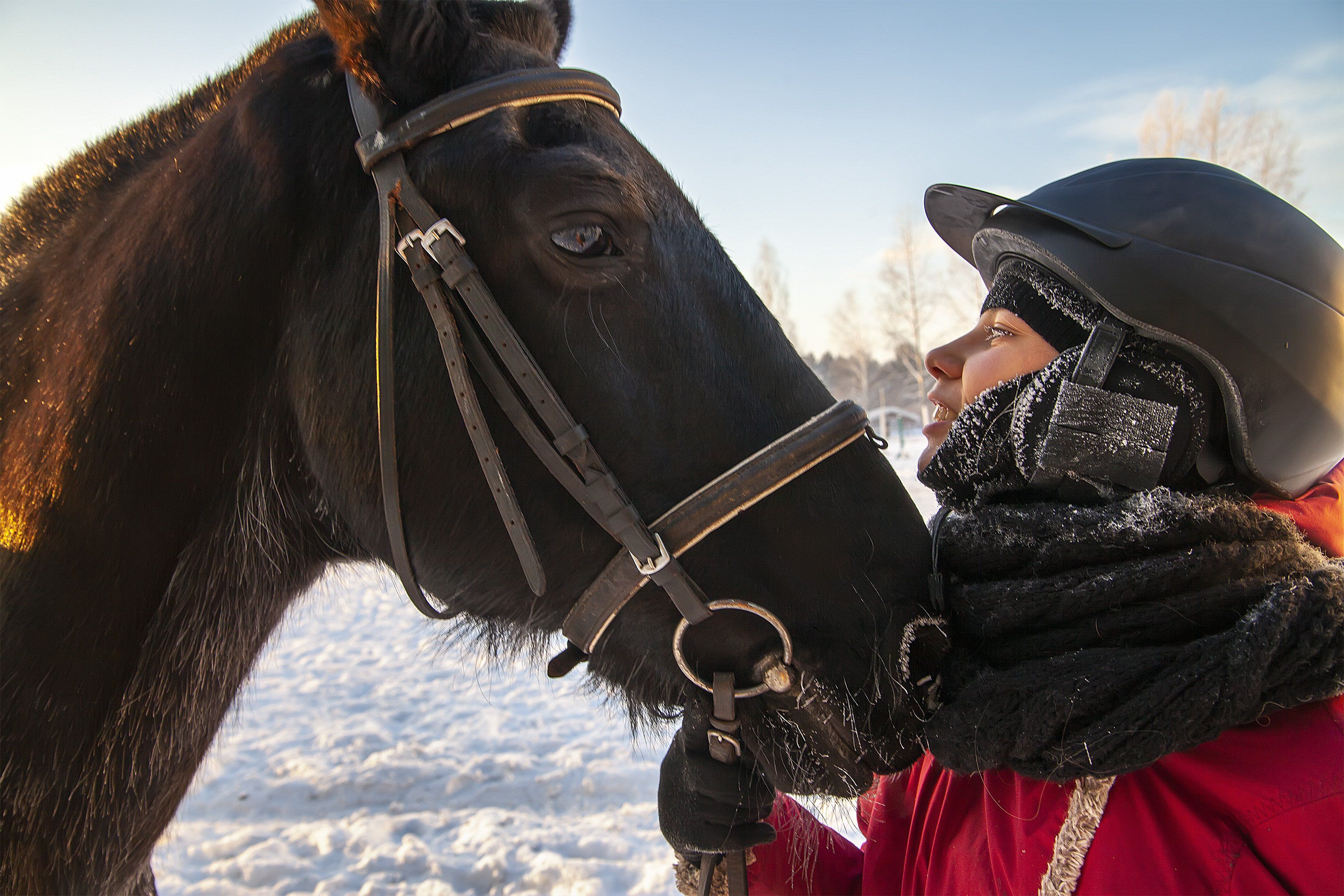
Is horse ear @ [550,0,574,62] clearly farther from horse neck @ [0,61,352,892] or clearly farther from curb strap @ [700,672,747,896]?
curb strap @ [700,672,747,896]

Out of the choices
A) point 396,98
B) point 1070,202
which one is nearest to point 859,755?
point 1070,202

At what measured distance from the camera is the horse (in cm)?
146

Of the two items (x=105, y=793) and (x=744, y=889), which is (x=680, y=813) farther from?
(x=105, y=793)

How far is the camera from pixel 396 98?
1561 mm

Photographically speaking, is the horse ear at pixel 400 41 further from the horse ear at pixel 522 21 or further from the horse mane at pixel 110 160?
the horse mane at pixel 110 160

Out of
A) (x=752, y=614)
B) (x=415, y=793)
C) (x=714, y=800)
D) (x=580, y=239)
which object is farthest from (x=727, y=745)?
(x=415, y=793)

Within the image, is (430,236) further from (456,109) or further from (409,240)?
(456,109)

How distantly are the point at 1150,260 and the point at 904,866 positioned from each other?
1.48 meters

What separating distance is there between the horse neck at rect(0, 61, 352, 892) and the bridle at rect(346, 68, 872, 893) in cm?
30

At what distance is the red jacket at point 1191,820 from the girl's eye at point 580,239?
4.41 ft

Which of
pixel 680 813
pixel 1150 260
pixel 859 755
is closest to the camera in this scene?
pixel 859 755

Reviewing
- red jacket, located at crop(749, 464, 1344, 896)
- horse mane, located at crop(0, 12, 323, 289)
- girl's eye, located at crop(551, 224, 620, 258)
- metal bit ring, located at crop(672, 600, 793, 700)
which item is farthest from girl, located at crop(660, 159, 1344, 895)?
horse mane, located at crop(0, 12, 323, 289)

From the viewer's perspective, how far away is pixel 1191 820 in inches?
46.3

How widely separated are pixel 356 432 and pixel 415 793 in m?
3.86
